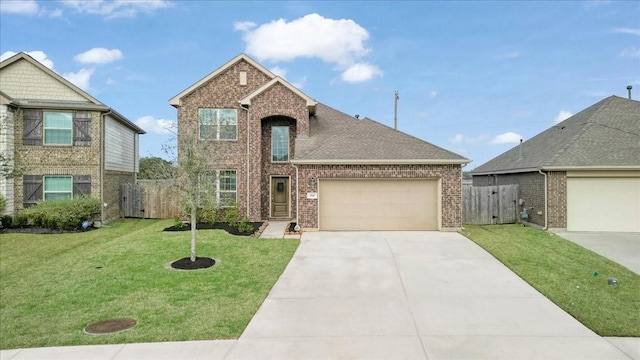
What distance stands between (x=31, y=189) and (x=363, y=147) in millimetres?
14603

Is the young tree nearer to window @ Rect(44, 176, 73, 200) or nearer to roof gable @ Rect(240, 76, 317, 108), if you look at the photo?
roof gable @ Rect(240, 76, 317, 108)

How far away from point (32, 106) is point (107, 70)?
3465 millimetres

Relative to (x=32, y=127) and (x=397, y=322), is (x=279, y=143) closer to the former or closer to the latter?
(x=32, y=127)

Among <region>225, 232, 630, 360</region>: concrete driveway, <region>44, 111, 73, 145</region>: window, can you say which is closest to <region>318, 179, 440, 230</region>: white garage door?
<region>225, 232, 630, 360</region>: concrete driveway

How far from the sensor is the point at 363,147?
51.6 ft

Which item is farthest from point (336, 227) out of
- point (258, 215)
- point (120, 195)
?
point (120, 195)

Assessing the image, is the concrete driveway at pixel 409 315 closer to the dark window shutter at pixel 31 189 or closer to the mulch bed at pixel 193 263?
the mulch bed at pixel 193 263

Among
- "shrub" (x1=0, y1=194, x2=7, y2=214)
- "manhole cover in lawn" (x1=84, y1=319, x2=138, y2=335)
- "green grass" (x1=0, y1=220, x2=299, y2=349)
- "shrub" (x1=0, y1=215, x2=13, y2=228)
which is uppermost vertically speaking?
"shrub" (x1=0, y1=194, x2=7, y2=214)

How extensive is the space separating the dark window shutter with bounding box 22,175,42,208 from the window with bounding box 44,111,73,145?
5.44ft

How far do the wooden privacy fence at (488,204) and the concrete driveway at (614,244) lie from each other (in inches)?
112

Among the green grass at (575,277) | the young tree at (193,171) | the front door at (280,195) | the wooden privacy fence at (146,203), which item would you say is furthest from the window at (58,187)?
the green grass at (575,277)

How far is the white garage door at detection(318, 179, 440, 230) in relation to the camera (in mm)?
15039

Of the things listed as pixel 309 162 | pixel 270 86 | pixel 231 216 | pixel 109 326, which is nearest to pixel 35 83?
pixel 270 86

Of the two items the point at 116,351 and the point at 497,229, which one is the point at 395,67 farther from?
the point at 116,351
